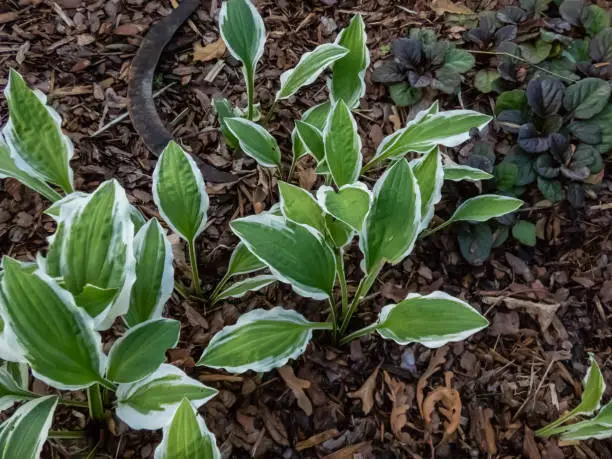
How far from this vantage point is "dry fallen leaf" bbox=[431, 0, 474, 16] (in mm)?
1954

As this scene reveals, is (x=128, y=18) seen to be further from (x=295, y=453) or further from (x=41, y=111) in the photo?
(x=295, y=453)

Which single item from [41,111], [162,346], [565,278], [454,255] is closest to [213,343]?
[162,346]

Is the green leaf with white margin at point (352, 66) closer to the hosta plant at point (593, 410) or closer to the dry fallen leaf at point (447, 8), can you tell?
the dry fallen leaf at point (447, 8)

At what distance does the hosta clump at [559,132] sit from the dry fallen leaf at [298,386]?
2.67 feet

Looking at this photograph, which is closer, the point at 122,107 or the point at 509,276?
the point at 509,276

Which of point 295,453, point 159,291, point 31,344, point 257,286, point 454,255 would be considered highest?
point 31,344

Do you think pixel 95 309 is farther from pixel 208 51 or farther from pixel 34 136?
pixel 208 51

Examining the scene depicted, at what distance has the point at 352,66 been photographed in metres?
1.53

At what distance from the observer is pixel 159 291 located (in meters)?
1.12

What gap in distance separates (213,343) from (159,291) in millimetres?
142

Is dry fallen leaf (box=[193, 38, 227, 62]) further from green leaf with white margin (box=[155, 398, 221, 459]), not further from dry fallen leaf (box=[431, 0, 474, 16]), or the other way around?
green leaf with white margin (box=[155, 398, 221, 459])

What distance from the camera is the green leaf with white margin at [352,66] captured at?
1.52 metres

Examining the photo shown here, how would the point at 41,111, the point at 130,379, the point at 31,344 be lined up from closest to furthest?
1. the point at 31,344
2. the point at 130,379
3. the point at 41,111

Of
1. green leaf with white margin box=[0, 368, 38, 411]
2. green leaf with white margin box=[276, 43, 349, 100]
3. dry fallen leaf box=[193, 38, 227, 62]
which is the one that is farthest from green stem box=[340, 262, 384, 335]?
dry fallen leaf box=[193, 38, 227, 62]
